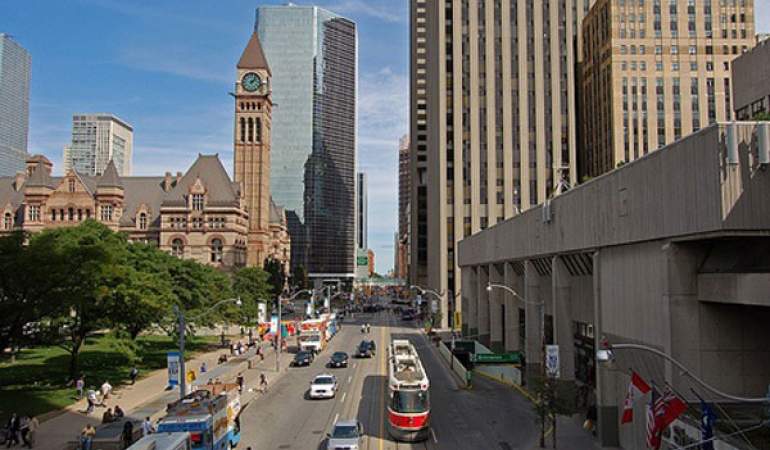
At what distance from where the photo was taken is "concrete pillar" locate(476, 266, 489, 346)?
212 ft

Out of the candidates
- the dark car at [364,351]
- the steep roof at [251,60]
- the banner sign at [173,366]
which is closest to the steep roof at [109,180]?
the steep roof at [251,60]

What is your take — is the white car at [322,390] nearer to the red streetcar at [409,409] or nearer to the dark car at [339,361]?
the red streetcar at [409,409]

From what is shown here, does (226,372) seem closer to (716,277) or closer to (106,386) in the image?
(106,386)

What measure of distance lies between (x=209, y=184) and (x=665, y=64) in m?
85.1

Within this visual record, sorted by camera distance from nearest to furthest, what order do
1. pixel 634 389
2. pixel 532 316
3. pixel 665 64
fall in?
pixel 634 389
pixel 532 316
pixel 665 64

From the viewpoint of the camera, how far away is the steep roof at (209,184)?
375 feet

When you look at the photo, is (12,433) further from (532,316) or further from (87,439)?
(532,316)

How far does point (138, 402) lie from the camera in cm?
3738

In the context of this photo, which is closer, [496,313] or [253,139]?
[496,313]

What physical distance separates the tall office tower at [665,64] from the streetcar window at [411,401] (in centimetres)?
8922

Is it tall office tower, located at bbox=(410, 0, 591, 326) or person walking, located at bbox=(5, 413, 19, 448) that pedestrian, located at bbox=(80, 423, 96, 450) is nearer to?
person walking, located at bbox=(5, 413, 19, 448)

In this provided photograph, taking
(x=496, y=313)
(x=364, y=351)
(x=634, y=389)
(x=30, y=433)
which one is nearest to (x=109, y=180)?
(x=364, y=351)

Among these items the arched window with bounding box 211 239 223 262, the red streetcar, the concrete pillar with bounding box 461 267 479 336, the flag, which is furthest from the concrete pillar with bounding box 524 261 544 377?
the arched window with bounding box 211 239 223 262

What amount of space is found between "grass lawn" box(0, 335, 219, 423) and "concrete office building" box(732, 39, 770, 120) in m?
48.0
